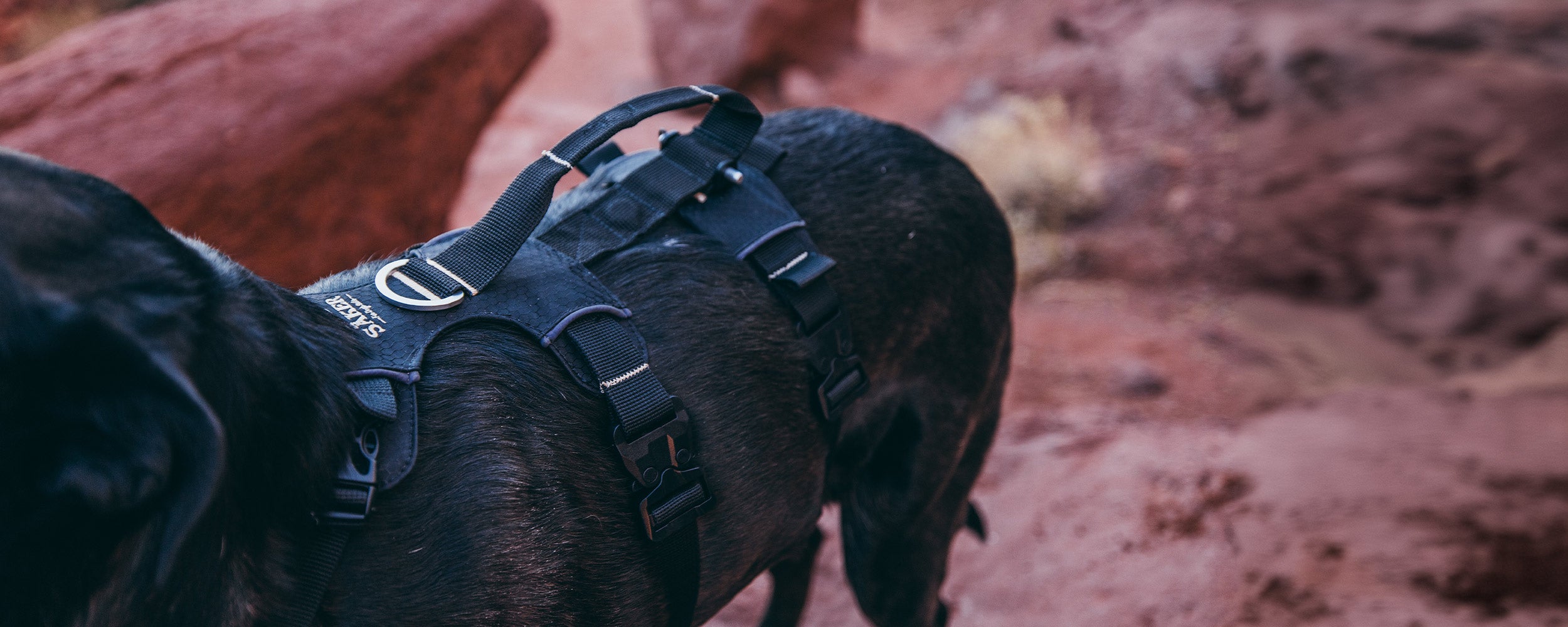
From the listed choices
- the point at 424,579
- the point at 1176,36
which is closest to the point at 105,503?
the point at 424,579

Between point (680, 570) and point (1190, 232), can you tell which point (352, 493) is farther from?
point (1190, 232)

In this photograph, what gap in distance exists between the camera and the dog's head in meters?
0.81

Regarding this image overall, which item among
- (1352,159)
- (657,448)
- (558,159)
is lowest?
(1352,159)

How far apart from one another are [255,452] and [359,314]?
0.29m

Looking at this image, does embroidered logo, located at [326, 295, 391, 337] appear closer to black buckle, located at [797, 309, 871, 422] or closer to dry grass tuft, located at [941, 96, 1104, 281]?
black buckle, located at [797, 309, 871, 422]

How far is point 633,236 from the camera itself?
1.53 m

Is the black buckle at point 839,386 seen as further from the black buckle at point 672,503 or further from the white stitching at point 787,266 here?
the black buckle at point 672,503

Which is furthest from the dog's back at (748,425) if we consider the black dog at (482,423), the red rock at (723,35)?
the red rock at (723,35)

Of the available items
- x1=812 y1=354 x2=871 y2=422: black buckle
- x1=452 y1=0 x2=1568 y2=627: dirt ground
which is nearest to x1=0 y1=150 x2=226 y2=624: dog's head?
x1=812 y1=354 x2=871 y2=422: black buckle

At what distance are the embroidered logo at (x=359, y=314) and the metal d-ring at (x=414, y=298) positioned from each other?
3cm

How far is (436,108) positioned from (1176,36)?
5834mm

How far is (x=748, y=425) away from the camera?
152 centimetres

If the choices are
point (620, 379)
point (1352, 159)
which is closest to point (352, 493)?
point (620, 379)

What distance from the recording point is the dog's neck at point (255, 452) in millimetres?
941
